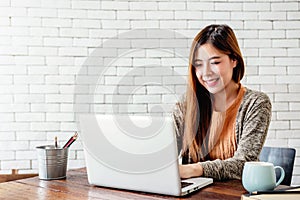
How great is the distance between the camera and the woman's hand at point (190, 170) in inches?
76.8

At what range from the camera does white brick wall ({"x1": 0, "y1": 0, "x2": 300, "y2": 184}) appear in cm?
336

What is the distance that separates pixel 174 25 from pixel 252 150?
1.56m

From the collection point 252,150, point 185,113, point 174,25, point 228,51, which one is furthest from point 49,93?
point 252,150

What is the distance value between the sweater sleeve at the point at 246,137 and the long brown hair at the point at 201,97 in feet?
0.62

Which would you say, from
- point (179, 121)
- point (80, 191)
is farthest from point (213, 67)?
point (80, 191)

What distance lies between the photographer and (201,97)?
2.41m

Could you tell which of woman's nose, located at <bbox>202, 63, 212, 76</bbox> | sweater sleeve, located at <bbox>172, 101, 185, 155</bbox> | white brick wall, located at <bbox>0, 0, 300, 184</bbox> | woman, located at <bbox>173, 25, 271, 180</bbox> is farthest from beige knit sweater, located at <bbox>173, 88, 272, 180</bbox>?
white brick wall, located at <bbox>0, 0, 300, 184</bbox>

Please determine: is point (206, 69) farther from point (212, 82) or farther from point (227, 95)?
point (227, 95)

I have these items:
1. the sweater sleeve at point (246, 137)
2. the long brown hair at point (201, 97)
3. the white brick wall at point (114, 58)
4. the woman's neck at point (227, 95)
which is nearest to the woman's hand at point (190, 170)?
the sweater sleeve at point (246, 137)

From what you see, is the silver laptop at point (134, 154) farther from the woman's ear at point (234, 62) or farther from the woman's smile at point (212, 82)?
the woman's ear at point (234, 62)

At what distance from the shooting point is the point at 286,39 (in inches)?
136

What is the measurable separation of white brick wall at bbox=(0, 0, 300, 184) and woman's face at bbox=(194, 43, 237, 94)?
3.56ft

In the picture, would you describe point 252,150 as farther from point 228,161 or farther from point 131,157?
point 131,157

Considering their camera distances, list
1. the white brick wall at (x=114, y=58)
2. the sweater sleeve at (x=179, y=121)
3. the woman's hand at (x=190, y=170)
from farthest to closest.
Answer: the white brick wall at (x=114, y=58) → the sweater sleeve at (x=179, y=121) → the woman's hand at (x=190, y=170)
